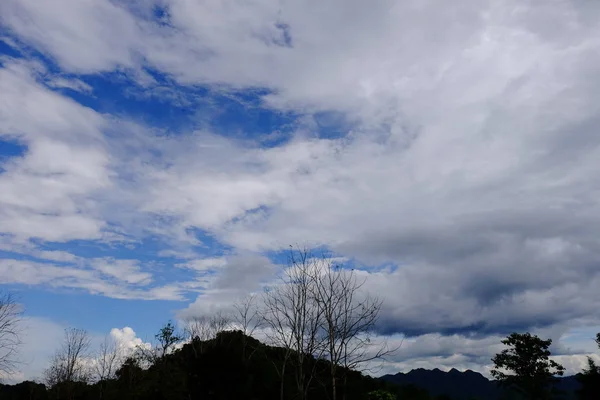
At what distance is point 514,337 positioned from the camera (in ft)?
168

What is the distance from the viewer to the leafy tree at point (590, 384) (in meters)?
37.8

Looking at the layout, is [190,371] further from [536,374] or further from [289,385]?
[536,374]

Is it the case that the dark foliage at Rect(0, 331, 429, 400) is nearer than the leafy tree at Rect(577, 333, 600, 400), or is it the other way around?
the dark foliage at Rect(0, 331, 429, 400)

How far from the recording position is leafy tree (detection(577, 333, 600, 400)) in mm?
37781

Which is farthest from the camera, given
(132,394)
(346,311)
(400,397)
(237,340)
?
(237,340)

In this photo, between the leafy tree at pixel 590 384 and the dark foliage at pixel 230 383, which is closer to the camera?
the dark foliage at pixel 230 383

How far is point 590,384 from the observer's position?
125ft

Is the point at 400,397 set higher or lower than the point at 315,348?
lower

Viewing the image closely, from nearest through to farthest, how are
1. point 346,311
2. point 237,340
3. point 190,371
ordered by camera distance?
point 346,311 → point 190,371 → point 237,340

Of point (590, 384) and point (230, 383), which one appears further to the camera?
point (590, 384)

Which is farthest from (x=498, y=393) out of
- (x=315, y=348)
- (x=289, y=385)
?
(x=315, y=348)

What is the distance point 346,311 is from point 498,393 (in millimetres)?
40765

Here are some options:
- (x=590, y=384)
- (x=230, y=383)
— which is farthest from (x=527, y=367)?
(x=230, y=383)

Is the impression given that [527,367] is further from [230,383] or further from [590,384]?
[230,383]
